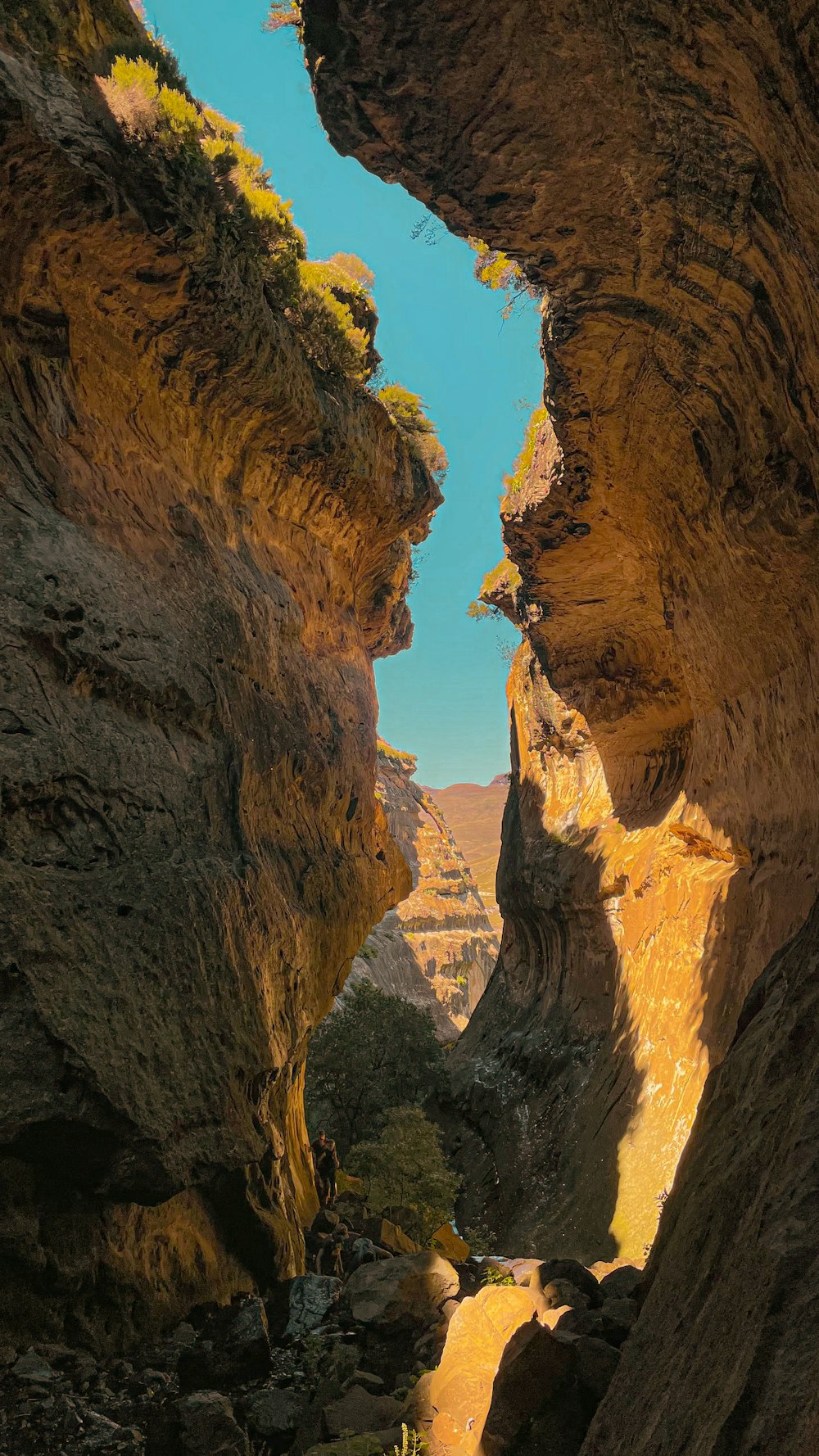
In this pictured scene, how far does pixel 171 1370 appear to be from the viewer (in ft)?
25.5

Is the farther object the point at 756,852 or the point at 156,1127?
the point at 756,852

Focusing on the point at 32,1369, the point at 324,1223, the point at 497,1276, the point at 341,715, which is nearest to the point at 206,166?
the point at 341,715

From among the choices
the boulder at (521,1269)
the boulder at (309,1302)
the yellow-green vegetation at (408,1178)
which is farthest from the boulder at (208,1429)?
the yellow-green vegetation at (408,1178)

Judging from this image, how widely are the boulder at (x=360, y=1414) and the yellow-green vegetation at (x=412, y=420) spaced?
18.9 meters

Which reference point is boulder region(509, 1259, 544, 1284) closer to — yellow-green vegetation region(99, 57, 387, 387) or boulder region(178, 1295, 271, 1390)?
boulder region(178, 1295, 271, 1390)

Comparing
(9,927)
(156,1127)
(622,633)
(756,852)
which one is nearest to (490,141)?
(9,927)

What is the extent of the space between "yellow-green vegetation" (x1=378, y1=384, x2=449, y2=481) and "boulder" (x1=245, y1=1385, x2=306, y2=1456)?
18.9 m

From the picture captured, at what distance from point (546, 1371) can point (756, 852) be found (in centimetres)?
971

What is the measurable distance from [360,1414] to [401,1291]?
215 centimetres

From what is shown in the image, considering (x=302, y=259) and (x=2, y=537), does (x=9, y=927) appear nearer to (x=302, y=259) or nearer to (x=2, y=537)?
(x=2, y=537)

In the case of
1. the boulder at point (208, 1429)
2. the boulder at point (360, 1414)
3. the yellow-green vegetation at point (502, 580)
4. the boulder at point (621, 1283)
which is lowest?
the boulder at point (208, 1429)

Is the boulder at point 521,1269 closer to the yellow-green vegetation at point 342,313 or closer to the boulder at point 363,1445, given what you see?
the boulder at point 363,1445

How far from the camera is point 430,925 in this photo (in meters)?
75.6

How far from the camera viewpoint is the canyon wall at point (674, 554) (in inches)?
187
